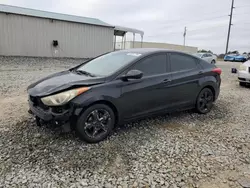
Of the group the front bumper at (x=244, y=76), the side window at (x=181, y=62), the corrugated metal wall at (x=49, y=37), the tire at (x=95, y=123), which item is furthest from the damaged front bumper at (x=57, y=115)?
the corrugated metal wall at (x=49, y=37)

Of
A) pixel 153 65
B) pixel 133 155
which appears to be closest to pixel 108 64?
pixel 153 65

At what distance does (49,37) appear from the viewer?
1742 cm

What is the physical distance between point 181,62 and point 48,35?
15.3 meters

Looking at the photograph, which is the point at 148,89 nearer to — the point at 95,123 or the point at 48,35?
the point at 95,123

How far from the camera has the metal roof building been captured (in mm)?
15672

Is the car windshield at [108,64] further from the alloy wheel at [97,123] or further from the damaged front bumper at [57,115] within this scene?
the damaged front bumper at [57,115]

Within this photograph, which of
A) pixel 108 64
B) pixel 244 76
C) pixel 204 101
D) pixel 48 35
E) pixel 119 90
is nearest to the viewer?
pixel 119 90

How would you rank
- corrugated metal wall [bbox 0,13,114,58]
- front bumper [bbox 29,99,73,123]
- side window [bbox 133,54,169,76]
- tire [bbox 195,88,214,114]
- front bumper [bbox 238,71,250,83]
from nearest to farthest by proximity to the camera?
front bumper [bbox 29,99,73,123] → side window [bbox 133,54,169,76] → tire [bbox 195,88,214,114] → front bumper [bbox 238,71,250,83] → corrugated metal wall [bbox 0,13,114,58]

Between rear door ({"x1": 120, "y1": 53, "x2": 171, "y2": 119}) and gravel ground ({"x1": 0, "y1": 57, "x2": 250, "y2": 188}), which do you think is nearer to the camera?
gravel ground ({"x1": 0, "y1": 57, "x2": 250, "y2": 188})

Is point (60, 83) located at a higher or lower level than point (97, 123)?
higher

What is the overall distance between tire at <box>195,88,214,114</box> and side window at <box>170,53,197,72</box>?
26.0 inches

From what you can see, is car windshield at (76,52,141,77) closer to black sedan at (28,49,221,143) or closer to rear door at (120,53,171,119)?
black sedan at (28,49,221,143)

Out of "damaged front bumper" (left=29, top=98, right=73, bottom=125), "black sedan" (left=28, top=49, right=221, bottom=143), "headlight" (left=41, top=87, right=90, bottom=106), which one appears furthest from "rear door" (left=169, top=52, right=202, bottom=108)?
"damaged front bumper" (left=29, top=98, right=73, bottom=125)

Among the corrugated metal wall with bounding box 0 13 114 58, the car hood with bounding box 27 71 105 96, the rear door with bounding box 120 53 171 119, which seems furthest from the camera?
the corrugated metal wall with bounding box 0 13 114 58
